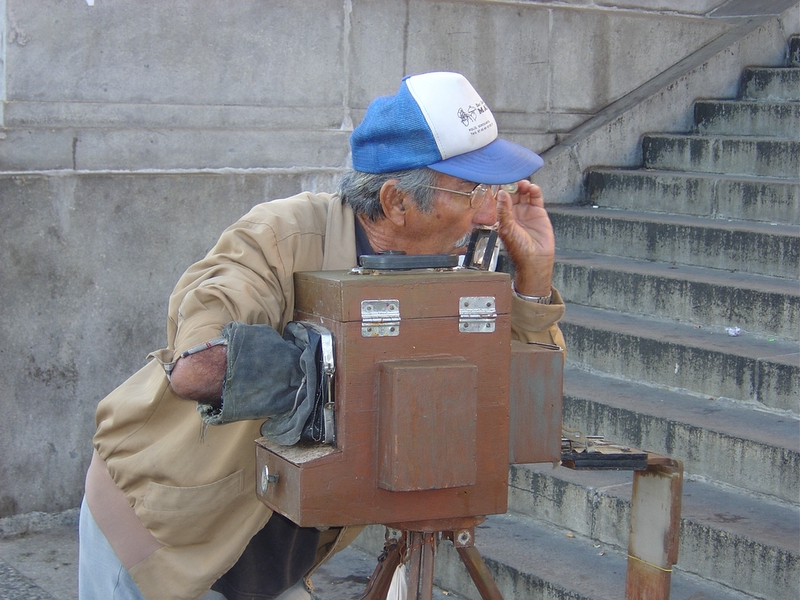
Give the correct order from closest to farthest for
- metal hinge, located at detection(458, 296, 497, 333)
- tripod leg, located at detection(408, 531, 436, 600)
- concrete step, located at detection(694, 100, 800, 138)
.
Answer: metal hinge, located at detection(458, 296, 497, 333) < tripod leg, located at detection(408, 531, 436, 600) < concrete step, located at detection(694, 100, 800, 138)

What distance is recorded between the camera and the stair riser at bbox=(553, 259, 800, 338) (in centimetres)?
412

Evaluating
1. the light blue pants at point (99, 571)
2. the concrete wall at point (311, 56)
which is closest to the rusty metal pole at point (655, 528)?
the light blue pants at point (99, 571)

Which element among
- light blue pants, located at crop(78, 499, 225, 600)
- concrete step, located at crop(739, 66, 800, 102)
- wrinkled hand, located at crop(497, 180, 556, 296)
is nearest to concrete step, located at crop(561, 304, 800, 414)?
wrinkled hand, located at crop(497, 180, 556, 296)

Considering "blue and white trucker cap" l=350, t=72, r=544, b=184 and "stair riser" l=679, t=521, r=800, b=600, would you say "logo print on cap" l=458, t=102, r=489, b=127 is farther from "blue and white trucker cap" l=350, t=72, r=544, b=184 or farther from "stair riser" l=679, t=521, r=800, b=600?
"stair riser" l=679, t=521, r=800, b=600

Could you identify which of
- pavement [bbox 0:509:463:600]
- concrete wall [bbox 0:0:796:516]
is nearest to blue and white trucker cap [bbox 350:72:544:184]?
pavement [bbox 0:509:463:600]

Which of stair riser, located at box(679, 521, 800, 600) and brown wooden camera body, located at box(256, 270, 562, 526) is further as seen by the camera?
stair riser, located at box(679, 521, 800, 600)

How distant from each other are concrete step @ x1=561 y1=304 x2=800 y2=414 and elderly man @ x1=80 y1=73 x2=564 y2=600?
192 centimetres

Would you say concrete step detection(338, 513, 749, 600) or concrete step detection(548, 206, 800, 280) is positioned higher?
concrete step detection(548, 206, 800, 280)

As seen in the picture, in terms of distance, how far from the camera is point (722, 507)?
341 centimetres

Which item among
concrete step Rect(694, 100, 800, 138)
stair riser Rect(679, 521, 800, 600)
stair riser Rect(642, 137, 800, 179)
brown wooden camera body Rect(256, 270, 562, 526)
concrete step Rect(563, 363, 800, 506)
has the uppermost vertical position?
concrete step Rect(694, 100, 800, 138)

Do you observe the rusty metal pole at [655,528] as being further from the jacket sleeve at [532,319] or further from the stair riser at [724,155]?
the stair riser at [724,155]

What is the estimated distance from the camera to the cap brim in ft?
7.11

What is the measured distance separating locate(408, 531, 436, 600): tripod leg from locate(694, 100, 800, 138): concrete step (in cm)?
415

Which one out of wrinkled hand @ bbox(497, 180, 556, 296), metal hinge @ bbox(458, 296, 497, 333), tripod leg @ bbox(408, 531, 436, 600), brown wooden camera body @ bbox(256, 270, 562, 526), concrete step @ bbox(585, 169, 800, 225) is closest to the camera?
brown wooden camera body @ bbox(256, 270, 562, 526)
